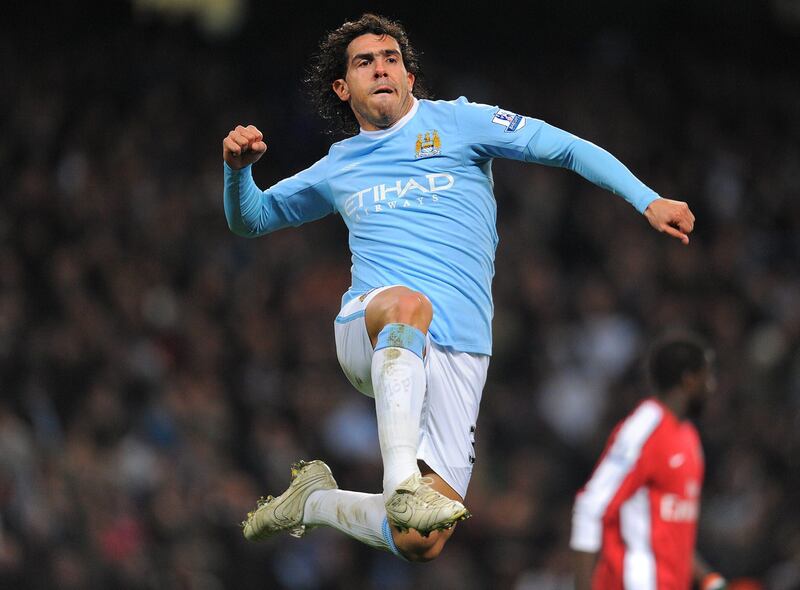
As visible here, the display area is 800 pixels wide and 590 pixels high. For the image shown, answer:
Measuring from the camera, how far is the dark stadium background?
936 centimetres

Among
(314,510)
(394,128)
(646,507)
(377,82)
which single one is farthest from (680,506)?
(377,82)

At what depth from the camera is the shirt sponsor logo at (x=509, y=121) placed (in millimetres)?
4883

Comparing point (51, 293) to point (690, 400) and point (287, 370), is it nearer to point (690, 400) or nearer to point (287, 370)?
point (287, 370)

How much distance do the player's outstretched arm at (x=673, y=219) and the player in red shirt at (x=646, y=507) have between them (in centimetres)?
181

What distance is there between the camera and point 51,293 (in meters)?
11.0

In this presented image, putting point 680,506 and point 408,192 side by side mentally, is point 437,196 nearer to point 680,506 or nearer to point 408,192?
point 408,192

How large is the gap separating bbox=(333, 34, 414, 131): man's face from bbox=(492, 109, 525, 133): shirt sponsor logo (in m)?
0.37

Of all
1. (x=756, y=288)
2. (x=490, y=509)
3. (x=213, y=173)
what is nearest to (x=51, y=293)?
(x=213, y=173)

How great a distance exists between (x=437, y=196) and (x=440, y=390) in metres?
0.72

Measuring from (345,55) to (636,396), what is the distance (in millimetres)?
5380

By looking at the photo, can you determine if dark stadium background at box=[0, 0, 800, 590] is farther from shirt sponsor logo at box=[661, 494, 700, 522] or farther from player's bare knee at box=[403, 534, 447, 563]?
player's bare knee at box=[403, 534, 447, 563]

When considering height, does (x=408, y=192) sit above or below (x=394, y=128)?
below

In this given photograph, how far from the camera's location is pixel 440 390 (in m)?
4.80

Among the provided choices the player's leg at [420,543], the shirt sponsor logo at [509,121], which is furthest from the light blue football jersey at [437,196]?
the player's leg at [420,543]
